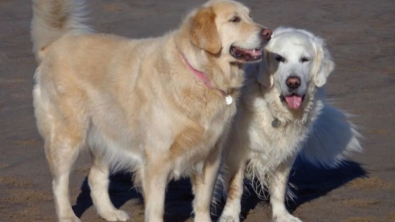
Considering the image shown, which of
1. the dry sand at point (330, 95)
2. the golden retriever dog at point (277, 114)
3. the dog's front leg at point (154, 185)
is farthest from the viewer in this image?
the dry sand at point (330, 95)

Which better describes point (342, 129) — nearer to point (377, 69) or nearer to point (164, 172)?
point (164, 172)

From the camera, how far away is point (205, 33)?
Answer: 583cm

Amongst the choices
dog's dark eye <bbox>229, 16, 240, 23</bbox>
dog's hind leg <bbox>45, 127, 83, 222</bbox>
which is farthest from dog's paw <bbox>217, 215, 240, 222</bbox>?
dog's dark eye <bbox>229, 16, 240, 23</bbox>

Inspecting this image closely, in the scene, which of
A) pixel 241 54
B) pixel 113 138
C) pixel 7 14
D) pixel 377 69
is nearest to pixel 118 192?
pixel 113 138

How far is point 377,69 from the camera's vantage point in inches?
456

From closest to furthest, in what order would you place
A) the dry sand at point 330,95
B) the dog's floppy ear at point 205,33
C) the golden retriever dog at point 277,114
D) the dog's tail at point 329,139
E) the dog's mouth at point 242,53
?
the dog's floppy ear at point 205,33 < the dog's mouth at point 242,53 < the golden retriever dog at point 277,114 < the dry sand at point 330,95 < the dog's tail at point 329,139

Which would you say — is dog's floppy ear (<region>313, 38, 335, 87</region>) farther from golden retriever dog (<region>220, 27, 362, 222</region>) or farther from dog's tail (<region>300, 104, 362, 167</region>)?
dog's tail (<region>300, 104, 362, 167</region>)

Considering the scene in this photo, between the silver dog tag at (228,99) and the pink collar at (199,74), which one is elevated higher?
the pink collar at (199,74)

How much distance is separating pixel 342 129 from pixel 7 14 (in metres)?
7.89

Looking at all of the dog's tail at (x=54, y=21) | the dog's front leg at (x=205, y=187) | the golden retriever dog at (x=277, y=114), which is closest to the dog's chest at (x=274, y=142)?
the golden retriever dog at (x=277, y=114)

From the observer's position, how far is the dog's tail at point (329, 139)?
750 cm

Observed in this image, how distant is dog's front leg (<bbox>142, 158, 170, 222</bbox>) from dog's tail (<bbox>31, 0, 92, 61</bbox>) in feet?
4.62

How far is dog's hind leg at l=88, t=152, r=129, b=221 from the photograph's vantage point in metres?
6.77

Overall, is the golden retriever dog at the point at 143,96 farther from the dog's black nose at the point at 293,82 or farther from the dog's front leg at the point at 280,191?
the dog's front leg at the point at 280,191
